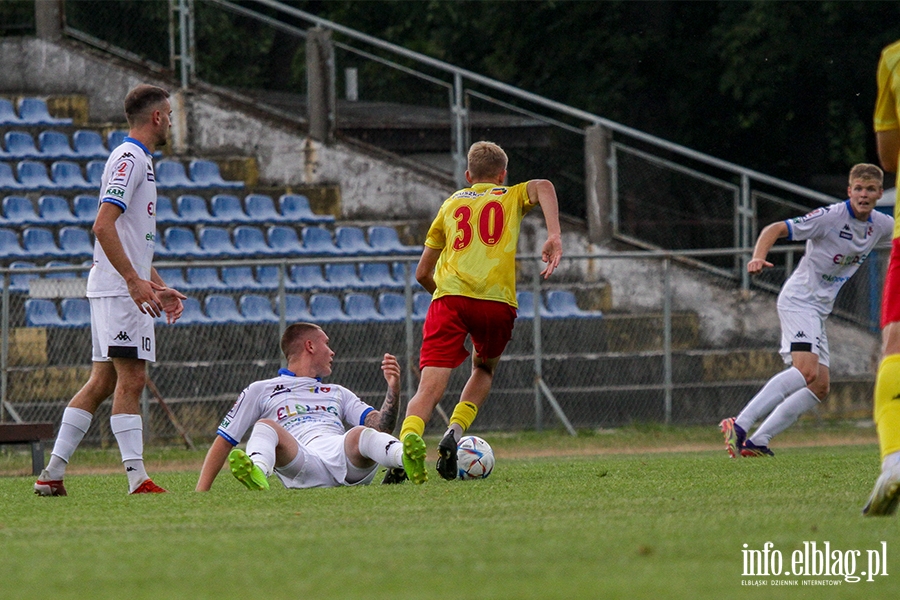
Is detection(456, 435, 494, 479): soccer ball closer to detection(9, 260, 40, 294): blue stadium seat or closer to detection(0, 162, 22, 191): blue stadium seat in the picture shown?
detection(9, 260, 40, 294): blue stadium seat

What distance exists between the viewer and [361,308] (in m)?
→ 16.3

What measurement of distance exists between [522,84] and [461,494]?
62.0 feet

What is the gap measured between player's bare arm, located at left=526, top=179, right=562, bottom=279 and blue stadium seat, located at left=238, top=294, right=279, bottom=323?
25.7ft

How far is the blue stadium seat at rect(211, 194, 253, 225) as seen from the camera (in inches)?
692

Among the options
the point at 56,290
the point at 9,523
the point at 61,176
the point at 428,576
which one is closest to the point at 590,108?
the point at 61,176

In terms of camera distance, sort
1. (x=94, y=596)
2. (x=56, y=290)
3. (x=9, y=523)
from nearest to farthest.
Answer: (x=94, y=596) < (x=9, y=523) < (x=56, y=290)

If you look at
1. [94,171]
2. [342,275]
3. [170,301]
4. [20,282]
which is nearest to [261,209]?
[342,275]

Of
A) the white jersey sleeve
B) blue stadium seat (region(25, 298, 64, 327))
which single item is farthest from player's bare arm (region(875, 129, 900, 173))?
blue stadium seat (region(25, 298, 64, 327))

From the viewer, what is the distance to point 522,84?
2495cm

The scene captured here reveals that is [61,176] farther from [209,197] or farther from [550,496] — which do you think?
[550,496]

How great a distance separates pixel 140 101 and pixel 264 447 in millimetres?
2125

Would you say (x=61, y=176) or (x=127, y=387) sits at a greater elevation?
(x=61, y=176)

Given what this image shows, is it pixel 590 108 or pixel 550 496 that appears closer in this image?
pixel 550 496

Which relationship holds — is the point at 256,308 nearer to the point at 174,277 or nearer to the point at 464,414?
the point at 174,277
